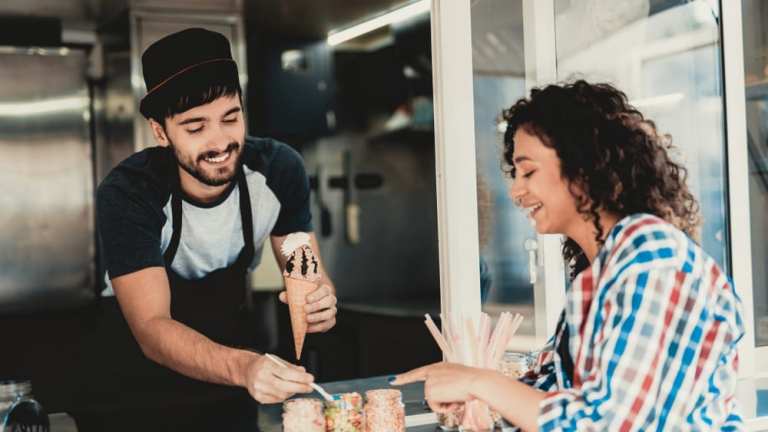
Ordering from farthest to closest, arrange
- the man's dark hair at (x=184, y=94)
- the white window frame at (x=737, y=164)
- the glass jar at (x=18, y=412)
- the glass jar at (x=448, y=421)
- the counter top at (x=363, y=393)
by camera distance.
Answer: the white window frame at (x=737, y=164) < the man's dark hair at (x=184, y=94) < the counter top at (x=363, y=393) < the glass jar at (x=448, y=421) < the glass jar at (x=18, y=412)

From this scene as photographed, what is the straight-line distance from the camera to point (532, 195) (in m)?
1.47

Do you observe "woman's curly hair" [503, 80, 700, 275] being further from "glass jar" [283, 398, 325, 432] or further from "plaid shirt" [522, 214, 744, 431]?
"glass jar" [283, 398, 325, 432]

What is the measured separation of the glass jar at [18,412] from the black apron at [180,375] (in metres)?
0.62

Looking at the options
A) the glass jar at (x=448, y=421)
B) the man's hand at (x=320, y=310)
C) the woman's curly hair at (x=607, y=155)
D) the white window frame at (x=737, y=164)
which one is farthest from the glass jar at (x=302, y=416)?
the white window frame at (x=737, y=164)

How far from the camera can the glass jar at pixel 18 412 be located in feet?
5.57

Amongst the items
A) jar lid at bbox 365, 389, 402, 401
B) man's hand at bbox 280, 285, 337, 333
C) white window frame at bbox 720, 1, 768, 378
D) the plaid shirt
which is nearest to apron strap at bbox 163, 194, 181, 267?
man's hand at bbox 280, 285, 337, 333

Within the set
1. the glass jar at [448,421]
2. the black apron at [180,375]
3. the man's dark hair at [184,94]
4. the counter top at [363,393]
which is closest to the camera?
the glass jar at [448,421]

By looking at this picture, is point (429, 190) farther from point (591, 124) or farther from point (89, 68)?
point (591, 124)

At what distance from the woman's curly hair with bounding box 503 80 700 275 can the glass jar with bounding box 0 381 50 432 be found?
117cm

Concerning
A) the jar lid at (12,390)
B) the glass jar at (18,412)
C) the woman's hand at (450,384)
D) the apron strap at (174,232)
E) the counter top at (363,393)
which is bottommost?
the counter top at (363,393)

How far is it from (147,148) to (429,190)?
3.44 metres

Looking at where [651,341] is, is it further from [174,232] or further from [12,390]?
[174,232]

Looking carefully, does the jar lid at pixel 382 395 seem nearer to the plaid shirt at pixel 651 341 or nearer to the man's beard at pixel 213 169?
the plaid shirt at pixel 651 341

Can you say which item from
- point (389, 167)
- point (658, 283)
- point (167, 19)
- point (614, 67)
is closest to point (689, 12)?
point (614, 67)
